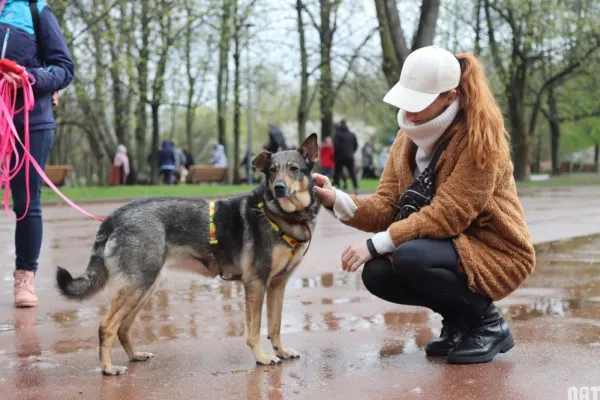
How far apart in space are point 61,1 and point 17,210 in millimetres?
23837

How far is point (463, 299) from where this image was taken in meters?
5.24

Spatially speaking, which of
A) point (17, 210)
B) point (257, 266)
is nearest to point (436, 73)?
point (257, 266)

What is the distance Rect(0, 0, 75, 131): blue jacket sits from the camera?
696 cm

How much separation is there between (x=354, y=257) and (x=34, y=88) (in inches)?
127

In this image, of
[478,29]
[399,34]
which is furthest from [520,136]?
[399,34]

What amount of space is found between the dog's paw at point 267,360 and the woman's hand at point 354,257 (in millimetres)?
736

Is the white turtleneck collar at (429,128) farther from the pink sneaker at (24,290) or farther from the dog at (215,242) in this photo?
the pink sneaker at (24,290)

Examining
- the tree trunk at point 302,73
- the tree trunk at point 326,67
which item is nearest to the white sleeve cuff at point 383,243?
the tree trunk at point 302,73

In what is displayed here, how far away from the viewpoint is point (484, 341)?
528cm

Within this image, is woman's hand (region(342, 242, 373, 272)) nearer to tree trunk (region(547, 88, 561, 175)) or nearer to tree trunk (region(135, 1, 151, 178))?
tree trunk (region(135, 1, 151, 178))

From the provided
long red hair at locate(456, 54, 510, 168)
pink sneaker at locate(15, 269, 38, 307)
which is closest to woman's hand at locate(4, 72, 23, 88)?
pink sneaker at locate(15, 269, 38, 307)

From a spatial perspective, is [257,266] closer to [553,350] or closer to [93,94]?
[553,350]

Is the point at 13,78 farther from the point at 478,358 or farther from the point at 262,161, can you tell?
the point at 478,358

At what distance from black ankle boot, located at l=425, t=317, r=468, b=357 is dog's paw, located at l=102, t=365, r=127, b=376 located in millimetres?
1883
